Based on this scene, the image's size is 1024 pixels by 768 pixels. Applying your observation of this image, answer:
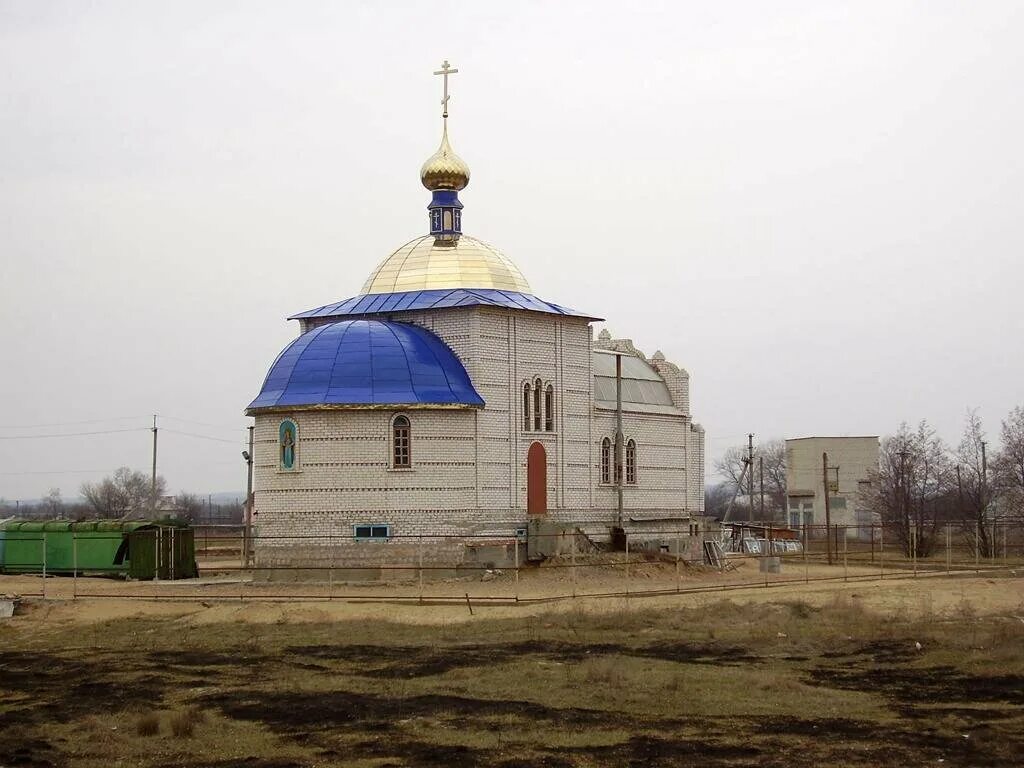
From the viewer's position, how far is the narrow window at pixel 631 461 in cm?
4447

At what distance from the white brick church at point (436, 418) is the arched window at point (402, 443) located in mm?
37

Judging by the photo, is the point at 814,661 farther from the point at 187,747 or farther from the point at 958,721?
the point at 187,747

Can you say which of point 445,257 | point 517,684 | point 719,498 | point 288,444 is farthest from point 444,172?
point 719,498

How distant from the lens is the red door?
3941 centimetres

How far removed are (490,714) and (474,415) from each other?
62.5 feet

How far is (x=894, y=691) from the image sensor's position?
2066 cm

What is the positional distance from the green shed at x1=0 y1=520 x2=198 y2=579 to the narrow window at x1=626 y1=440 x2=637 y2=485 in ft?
44.9

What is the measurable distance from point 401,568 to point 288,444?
4.80 m

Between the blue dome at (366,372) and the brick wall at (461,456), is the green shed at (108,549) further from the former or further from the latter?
the blue dome at (366,372)

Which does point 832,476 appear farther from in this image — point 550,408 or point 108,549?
point 108,549

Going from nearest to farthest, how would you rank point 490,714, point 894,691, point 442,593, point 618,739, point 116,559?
point 618,739 < point 490,714 < point 894,691 < point 442,593 < point 116,559

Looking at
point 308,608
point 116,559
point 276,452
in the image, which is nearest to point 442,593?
point 308,608

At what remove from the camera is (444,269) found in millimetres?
41531

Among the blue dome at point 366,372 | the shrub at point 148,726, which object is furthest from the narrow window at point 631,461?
the shrub at point 148,726
